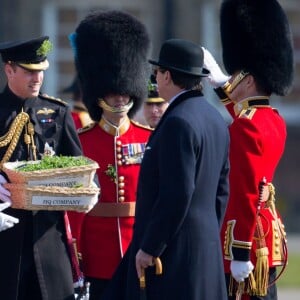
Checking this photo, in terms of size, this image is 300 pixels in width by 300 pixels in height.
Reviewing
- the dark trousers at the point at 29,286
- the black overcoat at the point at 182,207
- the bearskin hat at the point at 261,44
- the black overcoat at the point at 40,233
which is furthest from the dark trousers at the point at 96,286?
the bearskin hat at the point at 261,44

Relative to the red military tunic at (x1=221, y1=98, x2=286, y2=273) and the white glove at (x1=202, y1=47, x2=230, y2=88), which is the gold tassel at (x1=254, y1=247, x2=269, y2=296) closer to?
the red military tunic at (x1=221, y1=98, x2=286, y2=273)

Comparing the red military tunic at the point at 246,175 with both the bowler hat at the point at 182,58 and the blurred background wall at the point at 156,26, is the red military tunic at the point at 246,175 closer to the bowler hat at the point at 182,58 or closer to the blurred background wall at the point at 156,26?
the bowler hat at the point at 182,58

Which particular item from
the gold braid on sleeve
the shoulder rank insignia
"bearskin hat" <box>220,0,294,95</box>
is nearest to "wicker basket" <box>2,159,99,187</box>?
the gold braid on sleeve

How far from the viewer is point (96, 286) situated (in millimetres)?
7223

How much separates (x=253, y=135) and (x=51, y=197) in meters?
1.00

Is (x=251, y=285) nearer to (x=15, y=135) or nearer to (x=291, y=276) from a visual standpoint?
(x=15, y=135)

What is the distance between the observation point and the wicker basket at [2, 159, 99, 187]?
643cm

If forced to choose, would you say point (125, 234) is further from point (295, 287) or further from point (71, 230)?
point (295, 287)

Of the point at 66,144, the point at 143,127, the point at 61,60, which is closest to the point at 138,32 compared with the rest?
the point at 143,127

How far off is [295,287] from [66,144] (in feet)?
17.0

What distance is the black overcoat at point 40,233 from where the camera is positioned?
6656mm

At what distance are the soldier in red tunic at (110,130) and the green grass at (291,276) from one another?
14.8 feet

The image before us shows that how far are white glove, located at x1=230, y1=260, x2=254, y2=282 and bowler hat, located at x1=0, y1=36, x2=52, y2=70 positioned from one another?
1.31 metres

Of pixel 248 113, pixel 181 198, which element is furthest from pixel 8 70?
pixel 181 198
